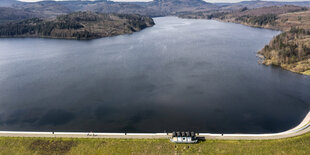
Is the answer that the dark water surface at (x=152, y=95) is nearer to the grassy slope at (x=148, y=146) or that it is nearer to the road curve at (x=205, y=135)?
the road curve at (x=205, y=135)

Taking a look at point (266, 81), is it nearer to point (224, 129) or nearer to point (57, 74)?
point (224, 129)

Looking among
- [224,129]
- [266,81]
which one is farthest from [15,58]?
[266,81]

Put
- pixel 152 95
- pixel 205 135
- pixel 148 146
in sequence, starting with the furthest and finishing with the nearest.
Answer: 1. pixel 152 95
2. pixel 205 135
3. pixel 148 146

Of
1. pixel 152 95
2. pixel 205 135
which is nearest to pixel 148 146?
pixel 205 135

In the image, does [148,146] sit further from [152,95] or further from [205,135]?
[152,95]

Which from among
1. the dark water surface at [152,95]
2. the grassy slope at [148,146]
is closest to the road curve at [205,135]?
the grassy slope at [148,146]

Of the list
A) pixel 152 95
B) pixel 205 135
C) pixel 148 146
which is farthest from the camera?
pixel 152 95
